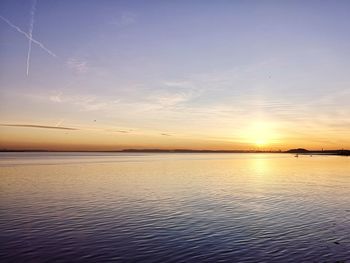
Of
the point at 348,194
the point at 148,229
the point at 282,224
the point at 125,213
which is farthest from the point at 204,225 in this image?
the point at 348,194

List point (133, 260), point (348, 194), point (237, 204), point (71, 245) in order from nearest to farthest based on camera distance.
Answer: point (133, 260) → point (71, 245) → point (237, 204) → point (348, 194)

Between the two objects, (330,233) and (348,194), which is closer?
(330,233)

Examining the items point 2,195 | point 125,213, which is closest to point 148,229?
point 125,213

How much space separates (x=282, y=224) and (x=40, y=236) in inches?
706

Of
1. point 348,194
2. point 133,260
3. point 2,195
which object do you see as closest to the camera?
point 133,260

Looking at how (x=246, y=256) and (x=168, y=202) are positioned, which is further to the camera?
(x=168, y=202)

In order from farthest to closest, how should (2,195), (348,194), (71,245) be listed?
(348,194) < (2,195) < (71,245)

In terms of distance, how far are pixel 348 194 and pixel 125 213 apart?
3099 centimetres

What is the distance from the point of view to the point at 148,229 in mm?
24797

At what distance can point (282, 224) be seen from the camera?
87.6 ft

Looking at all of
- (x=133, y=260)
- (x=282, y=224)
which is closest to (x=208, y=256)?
(x=133, y=260)

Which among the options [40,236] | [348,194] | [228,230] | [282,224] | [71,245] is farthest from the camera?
[348,194]

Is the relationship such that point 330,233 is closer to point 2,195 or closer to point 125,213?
point 125,213

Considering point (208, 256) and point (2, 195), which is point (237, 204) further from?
point (2, 195)
